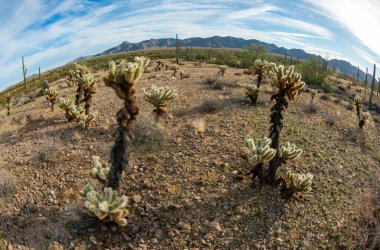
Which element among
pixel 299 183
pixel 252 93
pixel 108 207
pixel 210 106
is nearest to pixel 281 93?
pixel 299 183

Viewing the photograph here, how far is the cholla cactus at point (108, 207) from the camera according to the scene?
690 centimetres

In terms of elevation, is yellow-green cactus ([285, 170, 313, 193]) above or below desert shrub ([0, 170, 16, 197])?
below

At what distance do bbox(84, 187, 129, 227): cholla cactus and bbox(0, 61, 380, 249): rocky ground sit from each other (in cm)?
31

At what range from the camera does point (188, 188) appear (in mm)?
8789

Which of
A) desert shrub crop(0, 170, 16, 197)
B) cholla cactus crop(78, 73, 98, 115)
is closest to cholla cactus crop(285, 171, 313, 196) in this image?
desert shrub crop(0, 170, 16, 197)

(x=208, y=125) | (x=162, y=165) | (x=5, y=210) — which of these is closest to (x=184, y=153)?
(x=162, y=165)

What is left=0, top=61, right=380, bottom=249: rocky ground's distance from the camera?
7.35 m

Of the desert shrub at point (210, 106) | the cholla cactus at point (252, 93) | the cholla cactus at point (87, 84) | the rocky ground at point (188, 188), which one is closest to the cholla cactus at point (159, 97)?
the rocky ground at point (188, 188)

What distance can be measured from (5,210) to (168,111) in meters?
7.64

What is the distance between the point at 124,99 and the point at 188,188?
9.49 ft

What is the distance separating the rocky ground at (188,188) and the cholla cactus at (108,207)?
1.03ft

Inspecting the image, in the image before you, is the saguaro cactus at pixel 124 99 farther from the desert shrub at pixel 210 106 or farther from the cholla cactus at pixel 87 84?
the desert shrub at pixel 210 106

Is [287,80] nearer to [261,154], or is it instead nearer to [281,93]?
[281,93]

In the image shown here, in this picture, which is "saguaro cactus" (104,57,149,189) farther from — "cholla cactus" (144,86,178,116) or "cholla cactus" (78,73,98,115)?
"cholla cactus" (78,73,98,115)
